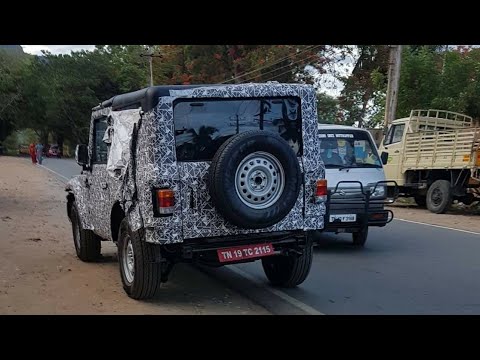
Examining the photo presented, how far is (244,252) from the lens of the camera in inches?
238

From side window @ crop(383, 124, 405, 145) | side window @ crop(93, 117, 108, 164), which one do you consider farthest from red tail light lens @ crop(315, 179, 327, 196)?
side window @ crop(383, 124, 405, 145)

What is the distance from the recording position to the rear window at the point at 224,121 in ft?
19.4

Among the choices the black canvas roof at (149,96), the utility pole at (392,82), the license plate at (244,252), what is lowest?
the license plate at (244,252)

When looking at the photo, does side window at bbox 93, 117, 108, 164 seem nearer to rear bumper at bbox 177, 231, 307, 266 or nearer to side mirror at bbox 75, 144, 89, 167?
side mirror at bbox 75, 144, 89, 167

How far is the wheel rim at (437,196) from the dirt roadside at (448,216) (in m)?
0.35

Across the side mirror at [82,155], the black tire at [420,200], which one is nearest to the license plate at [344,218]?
the side mirror at [82,155]

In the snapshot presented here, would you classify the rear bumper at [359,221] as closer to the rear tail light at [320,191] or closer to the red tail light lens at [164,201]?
the rear tail light at [320,191]

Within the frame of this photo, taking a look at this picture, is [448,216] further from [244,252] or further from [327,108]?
[327,108]

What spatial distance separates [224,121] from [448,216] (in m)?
11.5

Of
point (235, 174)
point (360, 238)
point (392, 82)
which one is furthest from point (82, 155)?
point (392, 82)

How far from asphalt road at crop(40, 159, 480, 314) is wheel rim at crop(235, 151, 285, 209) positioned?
3.98 feet
